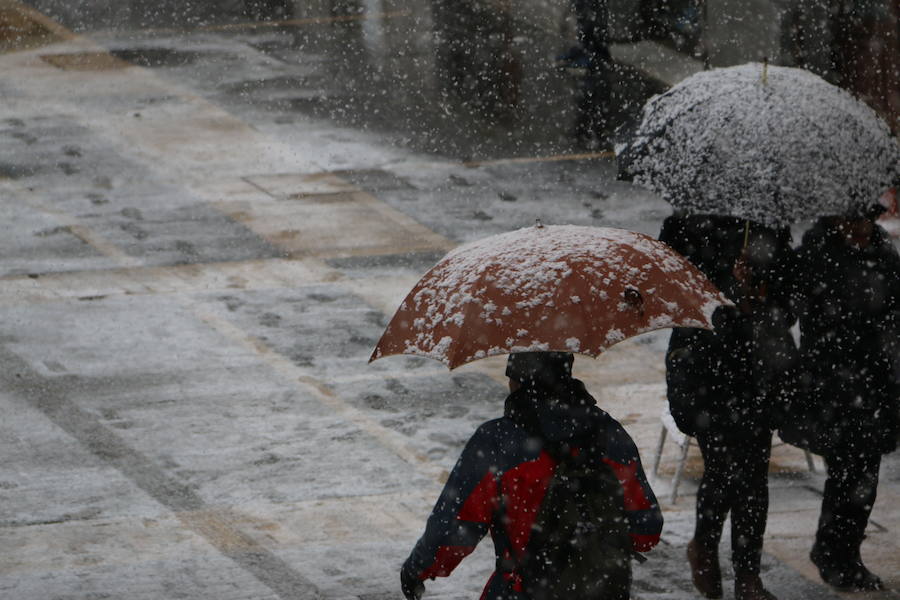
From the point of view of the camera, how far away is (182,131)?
14906mm

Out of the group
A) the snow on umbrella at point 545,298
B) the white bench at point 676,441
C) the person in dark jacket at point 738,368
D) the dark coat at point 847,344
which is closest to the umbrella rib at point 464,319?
the snow on umbrella at point 545,298

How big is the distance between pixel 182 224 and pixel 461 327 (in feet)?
25.2

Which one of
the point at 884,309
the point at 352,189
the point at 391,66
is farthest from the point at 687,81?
the point at 391,66

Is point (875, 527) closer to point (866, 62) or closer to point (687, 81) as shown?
point (687, 81)

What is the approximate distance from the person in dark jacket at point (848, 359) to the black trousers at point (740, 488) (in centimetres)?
29

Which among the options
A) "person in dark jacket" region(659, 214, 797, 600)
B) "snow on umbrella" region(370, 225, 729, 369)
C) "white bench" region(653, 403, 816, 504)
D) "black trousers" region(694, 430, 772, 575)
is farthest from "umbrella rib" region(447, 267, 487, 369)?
"white bench" region(653, 403, 816, 504)

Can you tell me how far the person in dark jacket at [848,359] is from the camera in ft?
21.0

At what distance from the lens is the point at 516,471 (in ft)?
14.4

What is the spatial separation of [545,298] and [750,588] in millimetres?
2263

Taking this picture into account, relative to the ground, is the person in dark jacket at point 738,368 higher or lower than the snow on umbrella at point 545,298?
lower

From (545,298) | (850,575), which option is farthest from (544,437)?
(850,575)

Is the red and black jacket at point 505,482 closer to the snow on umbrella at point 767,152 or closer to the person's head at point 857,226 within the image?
the snow on umbrella at point 767,152

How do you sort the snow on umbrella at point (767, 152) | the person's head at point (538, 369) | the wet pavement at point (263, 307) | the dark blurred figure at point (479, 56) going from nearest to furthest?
the person's head at point (538, 369) < the snow on umbrella at point (767, 152) < the wet pavement at point (263, 307) < the dark blurred figure at point (479, 56)

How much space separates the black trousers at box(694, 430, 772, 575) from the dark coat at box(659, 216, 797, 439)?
0.05 metres
